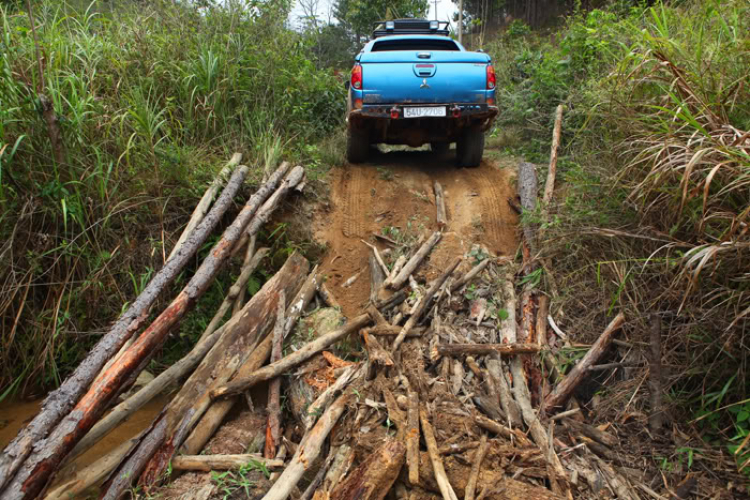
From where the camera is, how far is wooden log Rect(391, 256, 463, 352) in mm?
3496

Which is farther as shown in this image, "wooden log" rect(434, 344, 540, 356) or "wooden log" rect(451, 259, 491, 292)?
"wooden log" rect(451, 259, 491, 292)

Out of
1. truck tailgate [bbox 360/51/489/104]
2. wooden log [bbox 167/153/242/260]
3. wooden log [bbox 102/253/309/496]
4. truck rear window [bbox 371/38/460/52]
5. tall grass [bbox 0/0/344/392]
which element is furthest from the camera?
truck rear window [bbox 371/38/460/52]

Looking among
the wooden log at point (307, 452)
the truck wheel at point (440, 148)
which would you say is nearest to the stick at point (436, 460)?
the wooden log at point (307, 452)

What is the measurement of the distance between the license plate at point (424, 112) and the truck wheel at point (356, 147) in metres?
0.98

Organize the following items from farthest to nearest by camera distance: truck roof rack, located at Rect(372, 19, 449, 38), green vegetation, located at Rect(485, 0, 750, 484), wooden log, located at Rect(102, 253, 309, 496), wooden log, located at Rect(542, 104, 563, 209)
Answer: truck roof rack, located at Rect(372, 19, 449, 38) < wooden log, located at Rect(542, 104, 563, 209) < wooden log, located at Rect(102, 253, 309, 496) < green vegetation, located at Rect(485, 0, 750, 484)

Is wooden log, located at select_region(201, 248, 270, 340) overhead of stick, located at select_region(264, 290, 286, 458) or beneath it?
overhead

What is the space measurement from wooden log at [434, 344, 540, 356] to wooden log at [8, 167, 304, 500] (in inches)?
85.0

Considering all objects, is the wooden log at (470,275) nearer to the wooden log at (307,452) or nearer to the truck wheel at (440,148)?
the wooden log at (307,452)

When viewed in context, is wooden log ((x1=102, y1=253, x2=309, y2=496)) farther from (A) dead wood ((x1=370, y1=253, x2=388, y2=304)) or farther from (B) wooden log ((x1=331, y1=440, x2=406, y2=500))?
(B) wooden log ((x1=331, y1=440, x2=406, y2=500))

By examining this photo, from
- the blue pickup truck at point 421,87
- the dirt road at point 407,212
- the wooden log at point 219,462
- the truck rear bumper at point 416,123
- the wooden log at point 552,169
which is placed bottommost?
the wooden log at point 219,462

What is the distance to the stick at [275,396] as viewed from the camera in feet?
10.4

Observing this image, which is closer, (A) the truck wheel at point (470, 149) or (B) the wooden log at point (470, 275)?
(B) the wooden log at point (470, 275)

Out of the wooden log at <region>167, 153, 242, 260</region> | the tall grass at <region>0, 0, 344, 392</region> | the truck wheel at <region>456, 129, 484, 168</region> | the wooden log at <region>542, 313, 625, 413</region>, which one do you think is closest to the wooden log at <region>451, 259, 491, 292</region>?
the wooden log at <region>542, 313, 625, 413</region>

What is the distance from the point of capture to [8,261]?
3916mm
